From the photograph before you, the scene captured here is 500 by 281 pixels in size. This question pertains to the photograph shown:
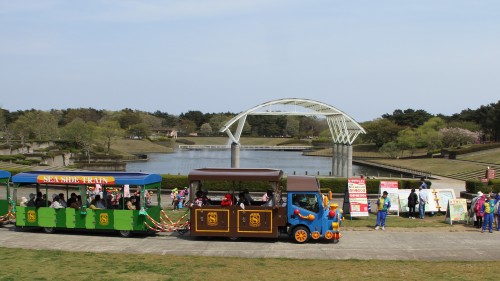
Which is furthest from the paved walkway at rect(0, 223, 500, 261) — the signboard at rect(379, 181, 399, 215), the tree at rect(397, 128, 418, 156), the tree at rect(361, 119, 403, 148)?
the tree at rect(361, 119, 403, 148)

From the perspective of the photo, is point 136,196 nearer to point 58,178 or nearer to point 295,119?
point 58,178

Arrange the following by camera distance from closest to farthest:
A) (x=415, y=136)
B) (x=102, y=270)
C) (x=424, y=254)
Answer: (x=102, y=270)
(x=424, y=254)
(x=415, y=136)

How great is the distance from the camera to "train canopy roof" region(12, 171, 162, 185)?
20.0m

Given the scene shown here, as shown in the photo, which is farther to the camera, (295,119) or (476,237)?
(295,119)

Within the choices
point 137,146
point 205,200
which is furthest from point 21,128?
point 205,200

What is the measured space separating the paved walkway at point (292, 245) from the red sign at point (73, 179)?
2058 millimetres

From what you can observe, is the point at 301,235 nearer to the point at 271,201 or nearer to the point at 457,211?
the point at 271,201

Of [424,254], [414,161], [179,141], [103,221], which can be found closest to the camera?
[424,254]

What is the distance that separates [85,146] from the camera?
87.2 m

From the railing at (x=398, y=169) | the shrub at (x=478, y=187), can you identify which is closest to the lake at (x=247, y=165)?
the railing at (x=398, y=169)

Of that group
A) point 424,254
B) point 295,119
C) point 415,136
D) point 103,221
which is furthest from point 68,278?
point 295,119

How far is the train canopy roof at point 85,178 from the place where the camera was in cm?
2000

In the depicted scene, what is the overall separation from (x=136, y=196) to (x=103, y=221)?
1.60m

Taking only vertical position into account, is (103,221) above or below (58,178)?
below
